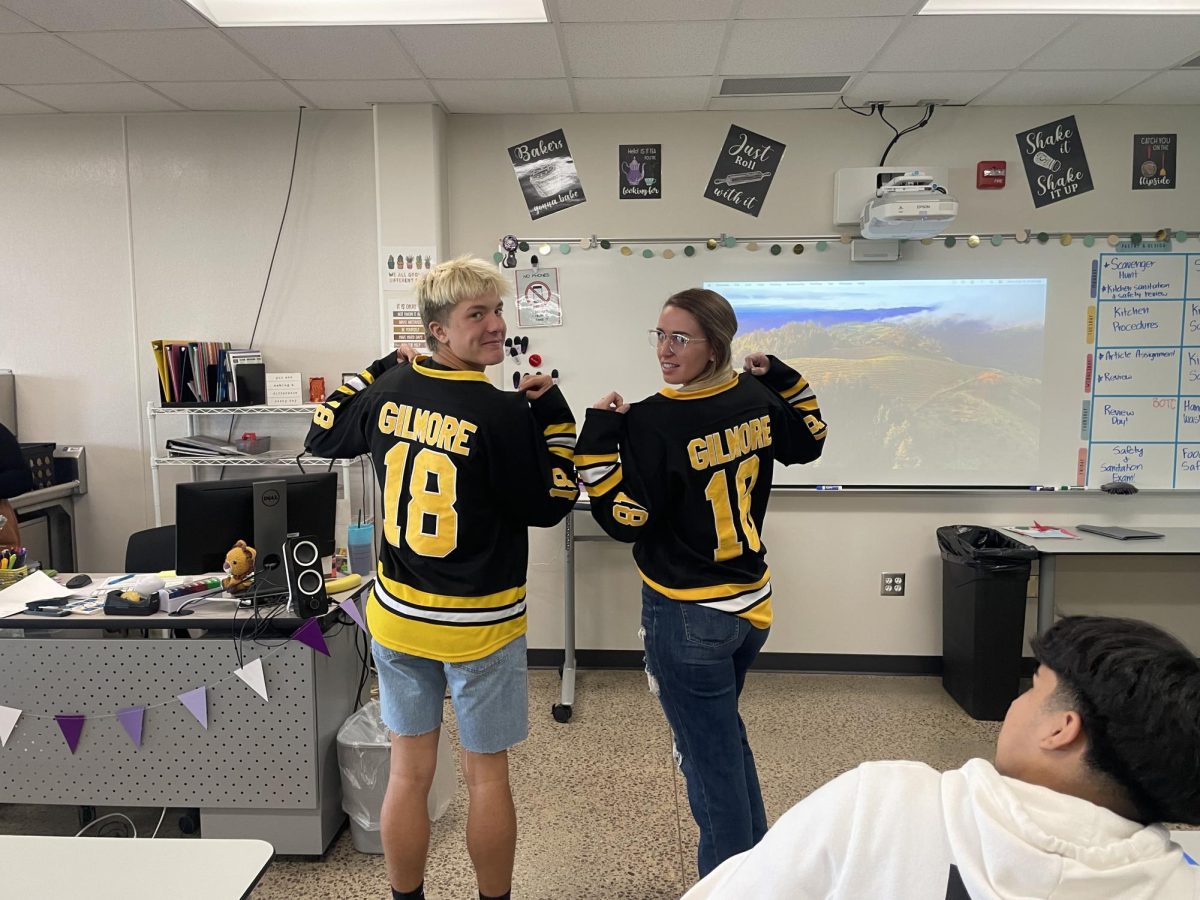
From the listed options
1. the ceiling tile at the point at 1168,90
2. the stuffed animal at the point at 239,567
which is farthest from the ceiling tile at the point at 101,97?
the ceiling tile at the point at 1168,90

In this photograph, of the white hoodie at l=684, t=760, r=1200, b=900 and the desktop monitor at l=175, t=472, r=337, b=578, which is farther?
the desktop monitor at l=175, t=472, r=337, b=578

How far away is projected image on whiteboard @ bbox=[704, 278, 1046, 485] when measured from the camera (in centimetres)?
353

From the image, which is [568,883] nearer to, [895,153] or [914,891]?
[914,891]

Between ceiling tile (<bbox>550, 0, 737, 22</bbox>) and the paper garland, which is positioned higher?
ceiling tile (<bbox>550, 0, 737, 22</bbox>)

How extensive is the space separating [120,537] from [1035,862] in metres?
4.26

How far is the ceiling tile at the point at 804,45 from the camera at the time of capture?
262 cm

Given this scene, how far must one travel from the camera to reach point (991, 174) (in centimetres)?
348

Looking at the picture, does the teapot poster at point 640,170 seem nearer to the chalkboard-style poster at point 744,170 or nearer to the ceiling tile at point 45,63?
the chalkboard-style poster at point 744,170

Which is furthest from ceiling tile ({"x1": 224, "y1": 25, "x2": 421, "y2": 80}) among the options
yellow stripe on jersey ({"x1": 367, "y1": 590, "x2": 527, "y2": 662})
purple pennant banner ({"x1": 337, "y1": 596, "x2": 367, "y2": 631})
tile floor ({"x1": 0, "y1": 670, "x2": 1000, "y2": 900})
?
tile floor ({"x1": 0, "y1": 670, "x2": 1000, "y2": 900})

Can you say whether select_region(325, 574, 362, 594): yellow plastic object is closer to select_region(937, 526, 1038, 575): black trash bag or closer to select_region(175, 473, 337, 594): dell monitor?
select_region(175, 473, 337, 594): dell monitor

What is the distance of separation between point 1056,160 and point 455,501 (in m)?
3.34

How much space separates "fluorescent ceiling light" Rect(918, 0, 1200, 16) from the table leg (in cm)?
200

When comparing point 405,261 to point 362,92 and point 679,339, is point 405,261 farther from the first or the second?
point 679,339

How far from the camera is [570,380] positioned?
3.69m
